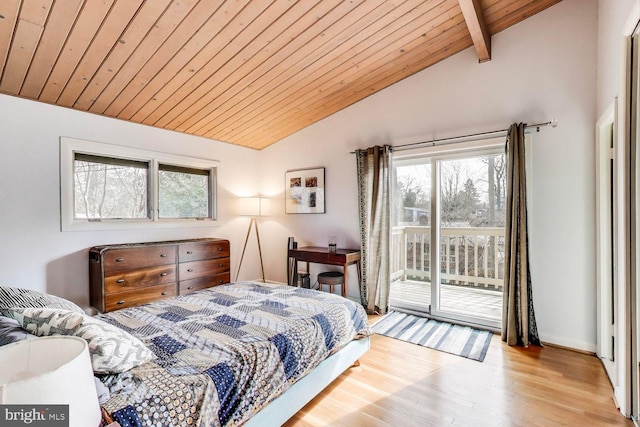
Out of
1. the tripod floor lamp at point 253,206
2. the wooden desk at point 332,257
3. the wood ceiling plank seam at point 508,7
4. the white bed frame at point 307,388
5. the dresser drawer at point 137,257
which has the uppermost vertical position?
the wood ceiling plank seam at point 508,7

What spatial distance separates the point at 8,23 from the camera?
6.64 feet

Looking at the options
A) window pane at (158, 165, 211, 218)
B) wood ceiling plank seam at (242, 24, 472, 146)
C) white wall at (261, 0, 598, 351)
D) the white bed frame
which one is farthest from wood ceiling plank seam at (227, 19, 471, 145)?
the white bed frame

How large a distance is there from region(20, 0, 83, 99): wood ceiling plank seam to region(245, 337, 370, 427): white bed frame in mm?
2769

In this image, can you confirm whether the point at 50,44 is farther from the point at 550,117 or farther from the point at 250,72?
the point at 550,117

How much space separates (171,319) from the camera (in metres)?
1.96

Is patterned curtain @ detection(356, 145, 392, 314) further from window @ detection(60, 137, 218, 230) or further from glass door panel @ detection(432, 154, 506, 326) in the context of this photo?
window @ detection(60, 137, 218, 230)

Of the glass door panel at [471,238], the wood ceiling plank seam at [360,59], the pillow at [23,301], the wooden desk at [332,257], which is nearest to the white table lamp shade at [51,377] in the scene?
the pillow at [23,301]

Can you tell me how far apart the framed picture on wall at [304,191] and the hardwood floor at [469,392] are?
90.3 inches

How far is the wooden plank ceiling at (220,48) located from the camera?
2.16m

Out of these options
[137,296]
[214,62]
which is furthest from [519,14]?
[137,296]

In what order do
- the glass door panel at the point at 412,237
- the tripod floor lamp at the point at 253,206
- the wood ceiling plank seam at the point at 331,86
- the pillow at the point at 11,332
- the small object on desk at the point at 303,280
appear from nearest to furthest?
the pillow at the point at 11,332
the wood ceiling plank seam at the point at 331,86
the glass door panel at the point at 412,237
the small object on desk at the point at 303,280
the tripod floor lamp at the point at 253,206

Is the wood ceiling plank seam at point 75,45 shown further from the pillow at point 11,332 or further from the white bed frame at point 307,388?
the white bed frame at point 307,388

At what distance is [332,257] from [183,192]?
2284mm

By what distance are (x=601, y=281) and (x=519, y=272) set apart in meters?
0.57
